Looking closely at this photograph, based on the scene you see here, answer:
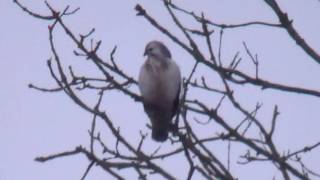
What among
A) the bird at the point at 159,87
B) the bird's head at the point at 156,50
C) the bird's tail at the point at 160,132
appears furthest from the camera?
the bird's head at the point at 156,50

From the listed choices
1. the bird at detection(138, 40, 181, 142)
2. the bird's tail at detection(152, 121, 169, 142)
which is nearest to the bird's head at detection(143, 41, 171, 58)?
the bird at detection(138, 40, 181, 142)

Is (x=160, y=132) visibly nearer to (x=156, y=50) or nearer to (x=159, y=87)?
(x=159, y=87)

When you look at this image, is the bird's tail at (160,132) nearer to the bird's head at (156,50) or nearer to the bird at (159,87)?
the bird at (159,87)

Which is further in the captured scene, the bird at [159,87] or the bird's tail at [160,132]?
the bird at [159,87]

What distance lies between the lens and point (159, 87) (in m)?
5.21

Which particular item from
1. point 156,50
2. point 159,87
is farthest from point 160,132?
point 156,50

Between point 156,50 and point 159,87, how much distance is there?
0.34 meters

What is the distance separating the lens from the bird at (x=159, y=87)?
518 cm

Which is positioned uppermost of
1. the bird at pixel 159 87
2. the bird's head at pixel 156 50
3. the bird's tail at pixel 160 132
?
the bird's head at pixel 156 50

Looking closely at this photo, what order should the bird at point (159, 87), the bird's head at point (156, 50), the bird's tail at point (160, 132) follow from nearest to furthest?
the bird's tail at point (160, 132)
the bird at point (159, 87)
the bird's head at point (156, 50)

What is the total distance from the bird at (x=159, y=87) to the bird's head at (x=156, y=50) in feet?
0.08

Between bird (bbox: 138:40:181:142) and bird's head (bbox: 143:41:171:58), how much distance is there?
25mm

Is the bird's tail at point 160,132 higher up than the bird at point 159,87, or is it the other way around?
the bird at point 159,87

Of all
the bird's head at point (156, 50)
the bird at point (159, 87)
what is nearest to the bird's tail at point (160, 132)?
the bird at point (159, 87)
